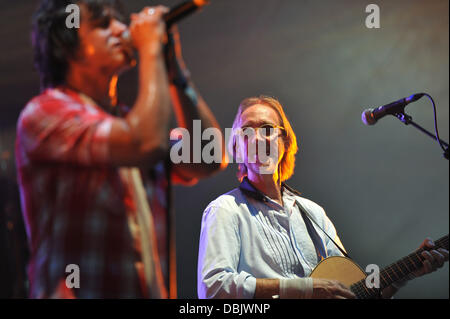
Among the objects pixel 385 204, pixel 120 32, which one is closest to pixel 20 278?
pixel 120 32

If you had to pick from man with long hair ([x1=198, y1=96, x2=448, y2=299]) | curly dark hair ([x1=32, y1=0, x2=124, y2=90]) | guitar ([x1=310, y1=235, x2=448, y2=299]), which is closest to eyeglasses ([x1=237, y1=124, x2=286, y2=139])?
man with long hair ([x1=198, y1=96, x2=448, y2=299])

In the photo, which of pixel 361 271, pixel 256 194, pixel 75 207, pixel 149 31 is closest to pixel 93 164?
pixel 75 207

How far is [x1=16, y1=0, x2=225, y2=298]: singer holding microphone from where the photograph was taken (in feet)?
3.17

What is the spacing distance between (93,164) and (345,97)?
1998 millimetres

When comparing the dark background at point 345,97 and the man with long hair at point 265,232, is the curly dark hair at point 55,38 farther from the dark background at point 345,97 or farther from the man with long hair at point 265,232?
the dark background at point 345,97

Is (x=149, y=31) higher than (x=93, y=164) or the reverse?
higher

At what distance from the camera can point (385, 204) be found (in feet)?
8.68

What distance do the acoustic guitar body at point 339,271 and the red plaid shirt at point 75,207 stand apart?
885mm

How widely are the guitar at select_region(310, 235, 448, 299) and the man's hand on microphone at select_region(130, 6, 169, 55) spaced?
44.1 inches

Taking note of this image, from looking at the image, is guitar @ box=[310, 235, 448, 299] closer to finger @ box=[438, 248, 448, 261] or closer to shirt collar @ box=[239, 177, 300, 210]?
finger @ box=[438, 248, 448, 261]

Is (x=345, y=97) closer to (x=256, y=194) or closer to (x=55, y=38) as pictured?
(x=256, y=194)

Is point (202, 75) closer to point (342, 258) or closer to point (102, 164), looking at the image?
point (342, 258)

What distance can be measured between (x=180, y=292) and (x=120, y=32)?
1514mm

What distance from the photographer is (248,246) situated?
66.4 inches
